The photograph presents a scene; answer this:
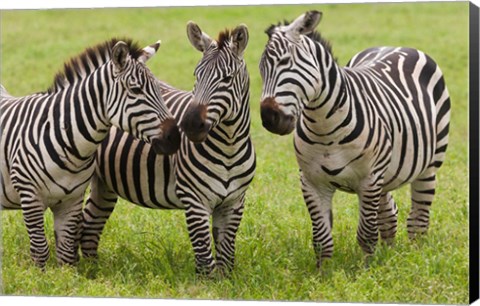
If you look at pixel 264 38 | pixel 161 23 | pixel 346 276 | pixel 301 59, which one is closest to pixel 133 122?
pixel 301 59

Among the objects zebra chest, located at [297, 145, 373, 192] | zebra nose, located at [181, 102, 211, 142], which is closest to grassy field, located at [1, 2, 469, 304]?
zebra chest, located at [297, 145, 373, 192]

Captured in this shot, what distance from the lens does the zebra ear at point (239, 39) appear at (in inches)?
257

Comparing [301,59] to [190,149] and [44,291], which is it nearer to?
[190,149]

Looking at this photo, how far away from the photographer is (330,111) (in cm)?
681

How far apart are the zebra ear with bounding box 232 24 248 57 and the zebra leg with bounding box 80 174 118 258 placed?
1.70m

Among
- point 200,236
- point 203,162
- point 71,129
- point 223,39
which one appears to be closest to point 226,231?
point 200,236

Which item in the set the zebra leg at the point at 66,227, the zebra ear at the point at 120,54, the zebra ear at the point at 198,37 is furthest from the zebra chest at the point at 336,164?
the zebra leg at the point at 66,227

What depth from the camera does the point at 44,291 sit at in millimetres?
7219

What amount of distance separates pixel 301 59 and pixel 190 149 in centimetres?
103

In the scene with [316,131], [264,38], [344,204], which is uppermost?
[264,38]

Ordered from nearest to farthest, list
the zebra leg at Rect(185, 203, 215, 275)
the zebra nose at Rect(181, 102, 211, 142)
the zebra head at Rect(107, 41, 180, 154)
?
the zebra nose at Rect(181, 102, 211, 142), the zebra head at Rect(107, 41, 180, 154), the zebra leg at Rect(185, 203, 215, 275)

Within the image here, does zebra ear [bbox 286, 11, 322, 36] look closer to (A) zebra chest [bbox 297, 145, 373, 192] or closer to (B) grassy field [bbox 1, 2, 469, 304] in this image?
(A) zebra chest [bbox 297, 145, 373, 192]

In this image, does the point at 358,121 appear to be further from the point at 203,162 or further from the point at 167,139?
the point at 167,139

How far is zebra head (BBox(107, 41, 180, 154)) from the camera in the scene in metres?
6.64
